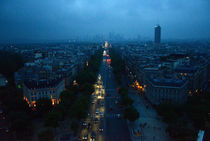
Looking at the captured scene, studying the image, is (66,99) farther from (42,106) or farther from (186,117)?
(186,117)

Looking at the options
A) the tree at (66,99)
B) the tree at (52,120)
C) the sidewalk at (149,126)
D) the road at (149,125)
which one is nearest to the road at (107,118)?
the sidewalk at (149,126)

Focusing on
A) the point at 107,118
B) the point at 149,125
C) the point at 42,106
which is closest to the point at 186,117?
the point at 149,125

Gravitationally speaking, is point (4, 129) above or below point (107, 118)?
below

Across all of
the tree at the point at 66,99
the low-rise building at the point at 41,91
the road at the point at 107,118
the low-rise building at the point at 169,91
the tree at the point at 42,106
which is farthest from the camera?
the low-rise building at the point at 41,91

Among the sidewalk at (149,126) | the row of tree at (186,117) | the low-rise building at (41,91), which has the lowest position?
the sidewalk at (149,126)

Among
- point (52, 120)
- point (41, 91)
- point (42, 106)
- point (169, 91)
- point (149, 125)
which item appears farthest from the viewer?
point (41, 91)

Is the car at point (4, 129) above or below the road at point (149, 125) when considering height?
below

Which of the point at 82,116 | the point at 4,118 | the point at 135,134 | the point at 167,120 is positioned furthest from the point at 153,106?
the point at 4,118

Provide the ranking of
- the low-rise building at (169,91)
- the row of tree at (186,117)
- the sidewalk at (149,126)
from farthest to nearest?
the low-rise building at (169,91) → the sidewalk at (149,126) → the row of tree at (186,117)

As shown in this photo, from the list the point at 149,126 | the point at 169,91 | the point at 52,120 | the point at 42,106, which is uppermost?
the point at 169,91

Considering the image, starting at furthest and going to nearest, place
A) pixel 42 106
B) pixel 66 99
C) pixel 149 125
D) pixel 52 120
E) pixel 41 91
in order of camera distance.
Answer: pixel 41 91, pixel 66 99, pixel 42 106, pixel 149 125, pixel 52 120

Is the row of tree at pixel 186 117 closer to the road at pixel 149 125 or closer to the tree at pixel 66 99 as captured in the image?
the road at pixel 149 125

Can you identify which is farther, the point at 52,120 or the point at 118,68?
the point at 118,68
